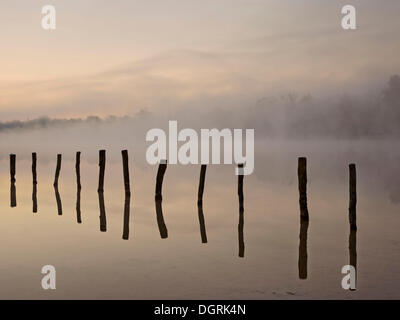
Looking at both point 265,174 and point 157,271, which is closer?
point 157,271

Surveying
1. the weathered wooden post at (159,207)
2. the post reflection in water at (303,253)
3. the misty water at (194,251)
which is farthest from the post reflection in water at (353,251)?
the weathered wooden post at (159,207)

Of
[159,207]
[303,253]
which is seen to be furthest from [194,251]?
[159,207]

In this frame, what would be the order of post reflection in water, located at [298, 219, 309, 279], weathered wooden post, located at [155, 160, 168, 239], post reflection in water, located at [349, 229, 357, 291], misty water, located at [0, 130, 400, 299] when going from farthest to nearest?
weathered wooden post, located at [155, 160, 168, 239] → post reflection in water, located at [349, 229, 357, 291] → post reflection in water, located at [298, 219, 309, 279] → misty water, located at [0, 130, 400, 299]

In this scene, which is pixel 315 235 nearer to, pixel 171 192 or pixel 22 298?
pixel 22 298

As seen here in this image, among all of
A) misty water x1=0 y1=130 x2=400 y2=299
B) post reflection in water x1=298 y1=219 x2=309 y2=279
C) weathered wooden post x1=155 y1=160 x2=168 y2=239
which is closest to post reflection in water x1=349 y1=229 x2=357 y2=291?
misty water x1=0 y1=130 x2=400 y2=299

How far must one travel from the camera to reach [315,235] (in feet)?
47.8

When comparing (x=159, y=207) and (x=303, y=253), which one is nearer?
(x=303, y=253)

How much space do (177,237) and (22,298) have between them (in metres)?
5.73

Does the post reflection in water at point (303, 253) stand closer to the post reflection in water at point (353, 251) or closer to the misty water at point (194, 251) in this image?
the misty water at point (194, 251)

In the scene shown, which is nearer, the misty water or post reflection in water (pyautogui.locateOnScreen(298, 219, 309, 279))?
the misty water

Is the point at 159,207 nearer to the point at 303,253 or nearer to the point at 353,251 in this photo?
the point at 303,253

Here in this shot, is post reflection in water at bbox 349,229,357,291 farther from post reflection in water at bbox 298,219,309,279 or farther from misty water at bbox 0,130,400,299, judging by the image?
post reflection in water at bbox 298,219,309,279

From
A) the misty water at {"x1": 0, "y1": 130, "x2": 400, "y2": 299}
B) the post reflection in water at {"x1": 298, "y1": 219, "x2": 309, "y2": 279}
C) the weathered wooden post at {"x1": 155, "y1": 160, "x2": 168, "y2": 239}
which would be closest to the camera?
the misty water at {"x1": 0, "y1": 130, "x2": 400, "y2": 299}
